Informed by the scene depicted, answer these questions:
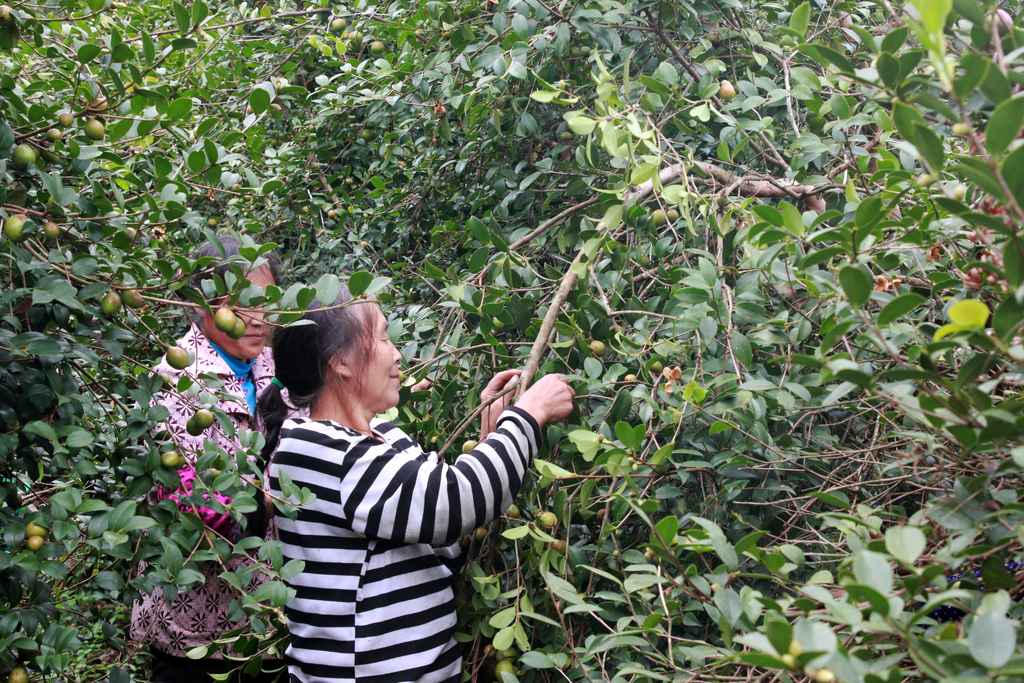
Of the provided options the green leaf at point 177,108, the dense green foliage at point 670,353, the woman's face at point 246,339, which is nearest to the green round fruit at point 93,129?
the dense green foliage at point 670,353

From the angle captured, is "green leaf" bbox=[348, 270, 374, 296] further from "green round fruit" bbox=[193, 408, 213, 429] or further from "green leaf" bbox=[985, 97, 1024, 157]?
"green leaf" bbox=[985, 97, 1024, 157]

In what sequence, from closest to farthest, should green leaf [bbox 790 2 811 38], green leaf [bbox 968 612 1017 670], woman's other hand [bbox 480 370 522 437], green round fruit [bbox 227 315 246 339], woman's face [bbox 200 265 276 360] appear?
1. green leaf [bbox 968 612 1017 670]
2. green leaf [bbox 790 2 811 38]
3. green round fruit [bbox 227 315 246 339]
4. woman's other hand [bbox 480 370 522 437]
5. woman's face [bbox 200 265 276 360]

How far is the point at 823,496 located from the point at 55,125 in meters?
1.55

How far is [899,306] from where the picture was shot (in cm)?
80

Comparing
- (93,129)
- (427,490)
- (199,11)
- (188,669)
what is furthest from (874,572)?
(188,669)

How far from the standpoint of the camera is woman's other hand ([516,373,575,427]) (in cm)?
144

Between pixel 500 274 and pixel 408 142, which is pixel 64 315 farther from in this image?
pixel 408 142

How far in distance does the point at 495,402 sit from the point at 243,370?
0.92m

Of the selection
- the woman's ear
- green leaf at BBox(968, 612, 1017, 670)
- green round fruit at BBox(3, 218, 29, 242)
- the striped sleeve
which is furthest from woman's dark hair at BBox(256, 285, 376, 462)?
green leaf at BBox(968, 612, 1017, 670)

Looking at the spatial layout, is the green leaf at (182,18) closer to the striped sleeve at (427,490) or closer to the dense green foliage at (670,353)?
the dense green foliage at (670,353)

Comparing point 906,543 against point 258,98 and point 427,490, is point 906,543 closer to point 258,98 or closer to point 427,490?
point 427,490

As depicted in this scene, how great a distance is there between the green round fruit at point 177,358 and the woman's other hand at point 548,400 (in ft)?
2.14

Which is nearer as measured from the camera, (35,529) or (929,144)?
(929,144)

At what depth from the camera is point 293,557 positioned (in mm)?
1443
